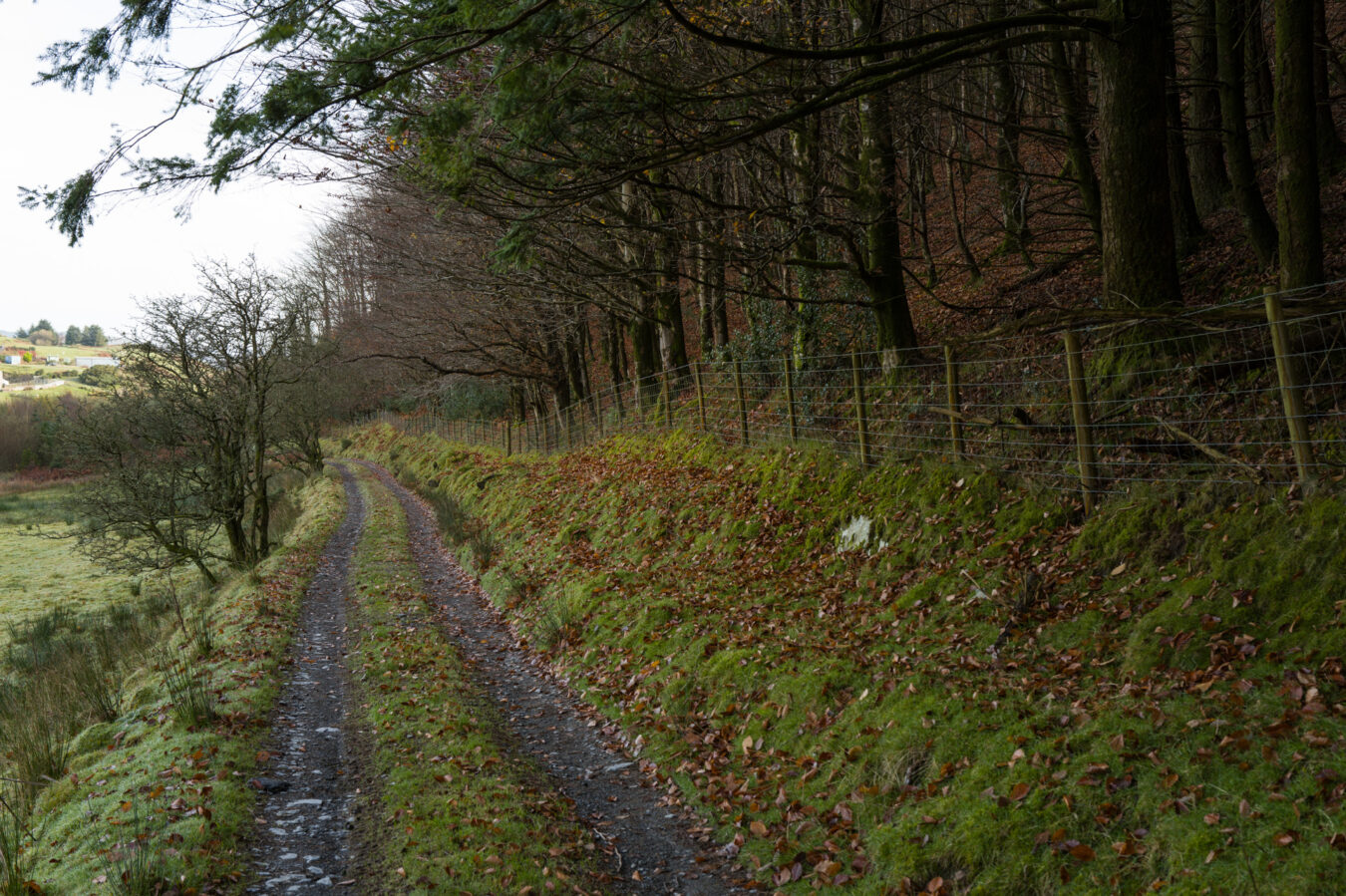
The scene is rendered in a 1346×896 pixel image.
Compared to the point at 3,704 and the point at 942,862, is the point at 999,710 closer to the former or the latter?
the point at 942,862

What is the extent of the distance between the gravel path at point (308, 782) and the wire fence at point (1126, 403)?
21.5ft

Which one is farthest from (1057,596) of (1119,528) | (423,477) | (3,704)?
(423,477)

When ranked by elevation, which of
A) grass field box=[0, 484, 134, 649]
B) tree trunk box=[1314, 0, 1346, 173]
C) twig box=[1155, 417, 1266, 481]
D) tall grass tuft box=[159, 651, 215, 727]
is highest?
tree trunk box=[1314, 0, 1346, 173]

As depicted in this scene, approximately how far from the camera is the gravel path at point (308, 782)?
5449 millimetres

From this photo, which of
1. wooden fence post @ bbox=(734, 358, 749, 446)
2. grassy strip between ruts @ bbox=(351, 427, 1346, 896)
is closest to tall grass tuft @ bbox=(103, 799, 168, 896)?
grassy strip between ruts @ bbox=(351, 427, 1346, 896)

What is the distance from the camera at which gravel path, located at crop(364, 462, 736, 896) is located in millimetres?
5449

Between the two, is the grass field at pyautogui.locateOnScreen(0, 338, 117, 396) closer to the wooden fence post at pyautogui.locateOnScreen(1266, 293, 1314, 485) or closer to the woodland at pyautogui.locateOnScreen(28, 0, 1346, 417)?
the woodland at pyautogui.locateOnScreen(28, 0, 1346, 417)

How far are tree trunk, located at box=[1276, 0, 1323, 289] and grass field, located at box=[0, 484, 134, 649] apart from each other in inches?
817

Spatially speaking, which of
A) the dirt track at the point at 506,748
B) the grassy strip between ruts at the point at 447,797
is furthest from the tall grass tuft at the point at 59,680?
the grassy strip between ruts at the point at 447,797

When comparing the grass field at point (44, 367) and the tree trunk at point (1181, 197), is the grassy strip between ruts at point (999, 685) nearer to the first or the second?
the tree trunk at point (1181, 197)

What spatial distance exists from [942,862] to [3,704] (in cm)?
1304

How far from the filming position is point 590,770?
712 cm

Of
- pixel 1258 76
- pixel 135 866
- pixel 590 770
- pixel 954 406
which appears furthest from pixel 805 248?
pixel 135 866

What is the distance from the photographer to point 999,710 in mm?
5344
